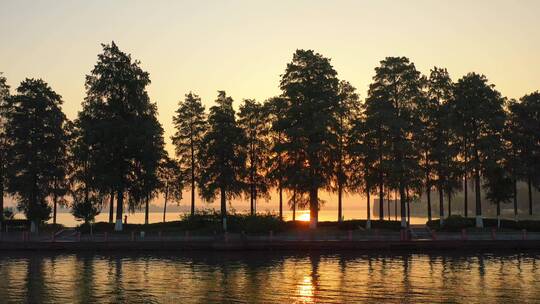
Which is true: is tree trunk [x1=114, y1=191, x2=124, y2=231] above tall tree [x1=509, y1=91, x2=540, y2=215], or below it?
below

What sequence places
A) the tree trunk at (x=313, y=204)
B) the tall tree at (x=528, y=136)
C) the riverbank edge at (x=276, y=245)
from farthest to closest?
the tall tree at (x=528, y=136), the tree trunk at (x=313, y=204), the riverbank edge at (x=276, y=245)

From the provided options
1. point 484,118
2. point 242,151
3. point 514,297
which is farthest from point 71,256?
point 484,118

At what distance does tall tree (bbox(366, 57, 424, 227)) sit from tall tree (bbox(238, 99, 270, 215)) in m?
14.0

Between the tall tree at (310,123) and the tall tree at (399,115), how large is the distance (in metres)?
5.07

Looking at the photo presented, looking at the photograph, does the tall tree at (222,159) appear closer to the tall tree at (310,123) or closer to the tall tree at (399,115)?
the tall tree at (310,123)

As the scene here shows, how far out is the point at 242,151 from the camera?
62094 millimetres

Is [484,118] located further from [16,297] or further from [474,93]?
[16,297]

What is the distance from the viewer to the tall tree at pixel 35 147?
5762cm

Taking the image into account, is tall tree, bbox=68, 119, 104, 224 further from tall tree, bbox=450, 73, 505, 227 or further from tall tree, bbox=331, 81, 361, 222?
tall tree, bbox=450, 73, 505, 227

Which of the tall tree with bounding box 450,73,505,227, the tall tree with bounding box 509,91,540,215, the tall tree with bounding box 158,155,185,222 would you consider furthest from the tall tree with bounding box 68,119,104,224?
the tall tree with bounding box 509,91,540,215

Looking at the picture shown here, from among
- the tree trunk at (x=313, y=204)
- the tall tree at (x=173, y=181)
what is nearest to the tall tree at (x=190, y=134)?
the tall tree at (x=173, y=181)

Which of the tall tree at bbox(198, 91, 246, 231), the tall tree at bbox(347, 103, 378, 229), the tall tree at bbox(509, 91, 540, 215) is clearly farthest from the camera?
the tall tree at bbox(509, 91, 540, 215)

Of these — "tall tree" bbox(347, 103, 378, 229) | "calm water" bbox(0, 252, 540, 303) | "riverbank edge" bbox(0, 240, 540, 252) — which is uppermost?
"tall tree" bbox(347, 103, 378, 229)

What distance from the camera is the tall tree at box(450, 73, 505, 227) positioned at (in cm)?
5906
